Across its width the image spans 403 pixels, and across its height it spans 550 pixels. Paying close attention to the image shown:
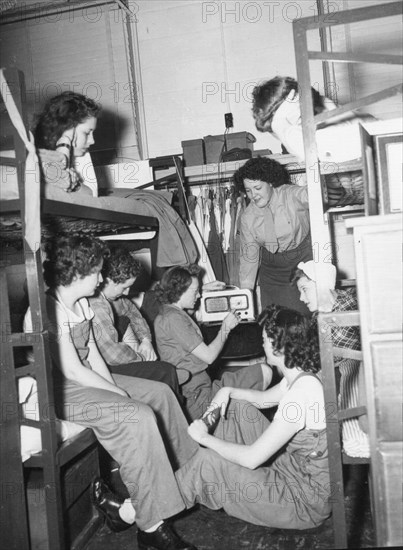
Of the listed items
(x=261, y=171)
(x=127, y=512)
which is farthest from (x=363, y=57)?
(x=127, y=512)

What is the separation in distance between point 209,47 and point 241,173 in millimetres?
1894

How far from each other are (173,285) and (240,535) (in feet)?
4.83

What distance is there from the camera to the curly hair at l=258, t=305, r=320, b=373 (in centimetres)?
202

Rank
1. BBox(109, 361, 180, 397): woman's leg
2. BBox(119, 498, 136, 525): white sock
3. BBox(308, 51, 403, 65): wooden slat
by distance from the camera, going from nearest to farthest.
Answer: BBox(308, 51, 403, 65): wooden slat
BBox(119, 498, 136, 525): white sock
BBox(109, 361, 180, 397): woman's leg

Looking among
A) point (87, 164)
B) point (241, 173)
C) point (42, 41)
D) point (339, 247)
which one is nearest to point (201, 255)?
point (241, 173)

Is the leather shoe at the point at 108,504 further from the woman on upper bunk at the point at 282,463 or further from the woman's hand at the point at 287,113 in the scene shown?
the woman's hand at the point at 287,113

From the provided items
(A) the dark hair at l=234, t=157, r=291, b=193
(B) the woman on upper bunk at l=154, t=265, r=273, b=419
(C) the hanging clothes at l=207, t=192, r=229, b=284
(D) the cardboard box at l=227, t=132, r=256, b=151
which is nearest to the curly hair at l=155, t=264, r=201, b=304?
(B) the woman on upper bunk at l=154, t=265, r=273, b=419

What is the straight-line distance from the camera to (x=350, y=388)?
221 cm

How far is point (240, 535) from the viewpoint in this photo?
214 cm

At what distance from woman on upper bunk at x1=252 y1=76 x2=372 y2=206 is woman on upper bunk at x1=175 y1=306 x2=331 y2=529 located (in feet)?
2.48

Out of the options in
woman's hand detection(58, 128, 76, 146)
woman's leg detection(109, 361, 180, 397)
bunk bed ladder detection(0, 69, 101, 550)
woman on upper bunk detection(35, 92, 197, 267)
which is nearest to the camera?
bunk bed ladder detection(0, 69, 101, 550)

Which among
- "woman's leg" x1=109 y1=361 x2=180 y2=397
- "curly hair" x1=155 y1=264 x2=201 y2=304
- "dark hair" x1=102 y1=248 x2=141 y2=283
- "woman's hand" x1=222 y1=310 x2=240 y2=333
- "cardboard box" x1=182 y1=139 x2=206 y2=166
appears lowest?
"woman's leg" x1=109 y1=361 x2=180 y2=397

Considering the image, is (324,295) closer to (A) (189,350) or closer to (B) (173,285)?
(A) (189,350)

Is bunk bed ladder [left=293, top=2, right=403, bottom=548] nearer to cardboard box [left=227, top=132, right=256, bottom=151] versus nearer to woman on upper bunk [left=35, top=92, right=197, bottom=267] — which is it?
woman on upper bunk [left=35, top=92, right=197, bottom=267]
